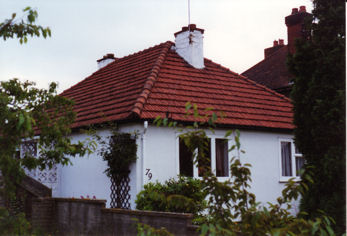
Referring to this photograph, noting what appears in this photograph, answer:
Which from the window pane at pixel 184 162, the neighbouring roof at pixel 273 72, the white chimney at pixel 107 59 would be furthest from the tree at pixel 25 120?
the neighbouring roof at pixel 273 72

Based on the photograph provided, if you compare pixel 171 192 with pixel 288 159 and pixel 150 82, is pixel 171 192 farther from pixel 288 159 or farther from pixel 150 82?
pixel 288 159

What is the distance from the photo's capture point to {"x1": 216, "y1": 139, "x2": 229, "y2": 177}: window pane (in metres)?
13.9

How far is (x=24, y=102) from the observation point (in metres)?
6.84

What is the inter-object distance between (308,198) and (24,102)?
6049 mm

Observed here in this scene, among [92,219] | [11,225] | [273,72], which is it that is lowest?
[92,219]

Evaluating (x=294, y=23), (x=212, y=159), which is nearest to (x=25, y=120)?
(x=212, y=159)

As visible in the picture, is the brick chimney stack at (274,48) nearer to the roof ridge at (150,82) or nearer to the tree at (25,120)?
the roof ridge at (150,82)

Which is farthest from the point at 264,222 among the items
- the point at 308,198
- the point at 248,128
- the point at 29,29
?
the point at 248,128

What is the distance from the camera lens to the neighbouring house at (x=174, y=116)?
41.1 feet

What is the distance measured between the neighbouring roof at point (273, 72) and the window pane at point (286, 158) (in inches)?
305

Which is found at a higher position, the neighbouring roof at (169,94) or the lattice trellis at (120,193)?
the neighbouring roof at (169,94)

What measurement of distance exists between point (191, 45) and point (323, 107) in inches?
324

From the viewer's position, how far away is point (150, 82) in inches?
553

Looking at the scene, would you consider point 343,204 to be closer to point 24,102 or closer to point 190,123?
point 190,123
